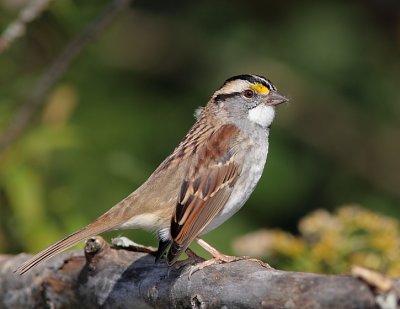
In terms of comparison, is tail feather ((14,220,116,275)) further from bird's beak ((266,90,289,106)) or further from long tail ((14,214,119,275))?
bird's beak ((266,90,289,106))

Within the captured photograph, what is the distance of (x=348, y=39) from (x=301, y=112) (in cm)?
70

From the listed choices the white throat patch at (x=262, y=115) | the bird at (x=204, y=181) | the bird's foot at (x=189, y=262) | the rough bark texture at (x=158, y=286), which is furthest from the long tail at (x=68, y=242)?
the white throat patch at (x=262, y=115)

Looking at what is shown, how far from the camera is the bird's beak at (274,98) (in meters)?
4.74

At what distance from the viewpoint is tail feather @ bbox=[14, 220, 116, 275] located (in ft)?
12.8

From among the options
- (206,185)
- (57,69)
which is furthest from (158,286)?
(57,69)

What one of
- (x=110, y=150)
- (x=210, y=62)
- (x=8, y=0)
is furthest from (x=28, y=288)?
(x=210, y=62)

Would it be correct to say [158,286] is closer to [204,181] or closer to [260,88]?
[204,181]

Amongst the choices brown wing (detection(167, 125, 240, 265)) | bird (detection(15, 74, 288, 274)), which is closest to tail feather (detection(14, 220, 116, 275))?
bird (detection(15, 74, 288, 274))

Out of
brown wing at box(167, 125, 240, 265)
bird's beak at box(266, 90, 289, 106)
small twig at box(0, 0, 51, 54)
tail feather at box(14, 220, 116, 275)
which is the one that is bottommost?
tail feather at box(14, 220, 116, 275)

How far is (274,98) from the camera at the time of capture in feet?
15.7

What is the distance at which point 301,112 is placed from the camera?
7793mm

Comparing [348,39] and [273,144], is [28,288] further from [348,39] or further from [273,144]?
[348,39]

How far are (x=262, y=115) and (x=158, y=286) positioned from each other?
141 cm

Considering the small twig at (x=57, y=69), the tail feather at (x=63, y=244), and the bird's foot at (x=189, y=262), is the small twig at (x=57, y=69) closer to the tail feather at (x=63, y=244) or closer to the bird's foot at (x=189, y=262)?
the tail feather at (x=63, y=244)
